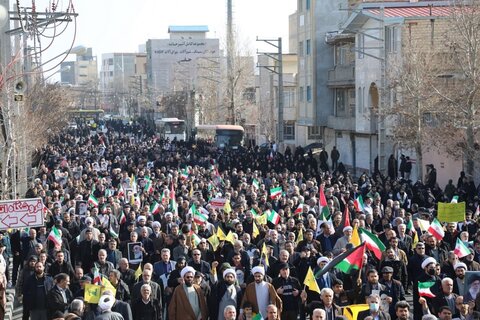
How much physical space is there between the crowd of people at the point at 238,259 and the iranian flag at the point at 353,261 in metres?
0.06

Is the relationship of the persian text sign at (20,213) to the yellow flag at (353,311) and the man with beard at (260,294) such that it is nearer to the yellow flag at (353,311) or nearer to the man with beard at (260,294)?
the man with beard at (260,294)

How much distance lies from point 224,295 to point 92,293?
5.37 feet

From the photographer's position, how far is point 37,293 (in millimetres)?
14125

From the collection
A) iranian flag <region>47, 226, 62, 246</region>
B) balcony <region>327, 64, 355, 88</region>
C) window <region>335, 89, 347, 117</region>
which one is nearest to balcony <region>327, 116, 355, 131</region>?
window <region>335, 89, 347, 117</region>

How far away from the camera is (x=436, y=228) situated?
56.9 ft

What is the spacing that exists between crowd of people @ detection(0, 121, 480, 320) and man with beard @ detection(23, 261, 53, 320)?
0.05 feet

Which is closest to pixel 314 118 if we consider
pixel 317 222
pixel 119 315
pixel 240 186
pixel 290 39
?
pixel 290 39

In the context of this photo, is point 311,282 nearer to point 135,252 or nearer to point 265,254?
point 265,254

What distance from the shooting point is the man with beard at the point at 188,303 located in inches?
511

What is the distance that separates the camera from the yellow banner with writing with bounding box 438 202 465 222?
711 inches

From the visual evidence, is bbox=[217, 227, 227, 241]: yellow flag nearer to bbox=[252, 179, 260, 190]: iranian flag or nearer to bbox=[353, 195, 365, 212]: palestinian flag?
bbox=[353, 195, 365, 212]: palestinian flag

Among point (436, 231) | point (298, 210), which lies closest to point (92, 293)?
point (436, 231)

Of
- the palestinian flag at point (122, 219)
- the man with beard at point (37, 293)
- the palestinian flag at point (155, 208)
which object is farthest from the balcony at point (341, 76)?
the man with beard at point (37, 293)

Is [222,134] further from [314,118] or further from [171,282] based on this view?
[171,282]
